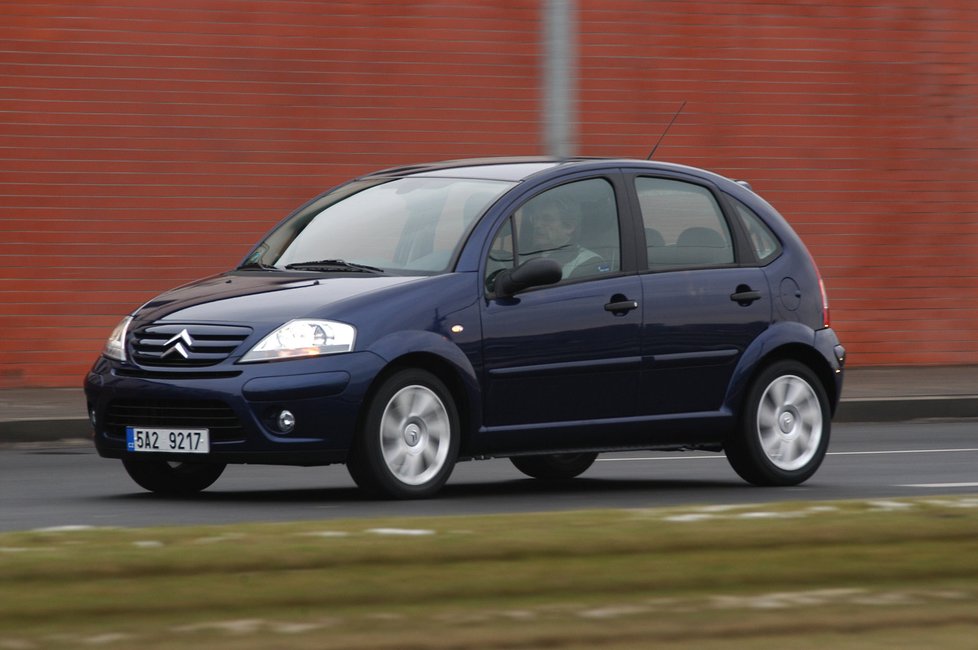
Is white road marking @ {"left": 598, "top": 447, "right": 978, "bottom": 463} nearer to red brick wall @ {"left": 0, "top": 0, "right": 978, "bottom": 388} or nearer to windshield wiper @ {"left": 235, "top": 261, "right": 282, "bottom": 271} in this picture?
windshield wiper @ {"left": 235, "top": 261, "right": 282, "bottom": 271}

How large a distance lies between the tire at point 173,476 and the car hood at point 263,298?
0.86 m

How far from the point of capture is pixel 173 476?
9914 mm

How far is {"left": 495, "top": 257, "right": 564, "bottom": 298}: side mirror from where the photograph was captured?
30.9 ft

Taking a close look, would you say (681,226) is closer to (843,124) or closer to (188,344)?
(188,344)

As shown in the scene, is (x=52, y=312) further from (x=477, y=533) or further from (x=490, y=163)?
(x=477, y=533)

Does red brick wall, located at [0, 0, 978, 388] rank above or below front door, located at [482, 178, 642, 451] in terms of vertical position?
above

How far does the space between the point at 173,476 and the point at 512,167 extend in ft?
7.61

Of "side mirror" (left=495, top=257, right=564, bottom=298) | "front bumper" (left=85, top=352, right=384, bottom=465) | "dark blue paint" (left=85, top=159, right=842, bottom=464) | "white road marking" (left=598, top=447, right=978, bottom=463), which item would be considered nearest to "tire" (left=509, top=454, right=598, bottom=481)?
"dark blue paint" (left=85, top=159, right=842, bottom=464)

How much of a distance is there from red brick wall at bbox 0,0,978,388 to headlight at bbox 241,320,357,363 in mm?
8388

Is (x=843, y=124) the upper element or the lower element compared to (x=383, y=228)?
upper

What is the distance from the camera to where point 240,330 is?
8.89 metres

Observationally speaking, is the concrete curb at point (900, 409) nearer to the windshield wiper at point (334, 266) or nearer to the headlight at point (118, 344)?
the windshield wiper at point (334, 266)

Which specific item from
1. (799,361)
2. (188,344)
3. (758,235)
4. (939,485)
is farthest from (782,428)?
A: (188,344)

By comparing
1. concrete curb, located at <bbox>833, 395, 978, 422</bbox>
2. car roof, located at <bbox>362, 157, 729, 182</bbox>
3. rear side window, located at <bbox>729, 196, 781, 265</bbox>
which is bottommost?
concrete curb, located at <bbox>833, 395, 978, 422</bbox>
